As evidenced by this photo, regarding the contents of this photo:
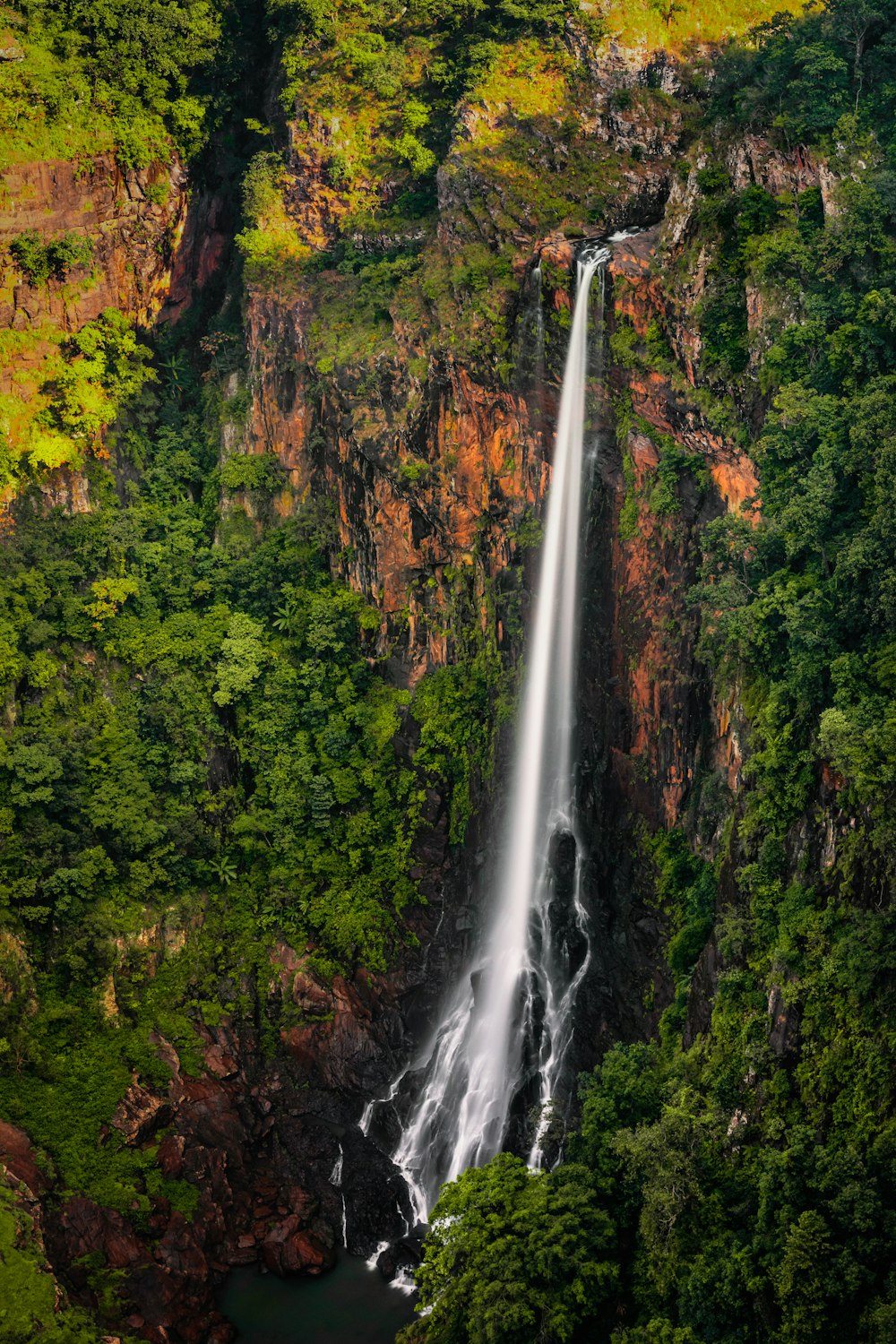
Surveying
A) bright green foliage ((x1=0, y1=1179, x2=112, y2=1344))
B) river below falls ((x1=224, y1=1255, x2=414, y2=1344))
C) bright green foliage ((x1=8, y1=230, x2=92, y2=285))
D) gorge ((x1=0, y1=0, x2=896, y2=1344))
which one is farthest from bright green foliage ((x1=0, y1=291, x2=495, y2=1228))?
river below falls ((x1=224, y1=1255, x2=414, y2=1344))

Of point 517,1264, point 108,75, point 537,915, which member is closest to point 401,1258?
point 517,1264

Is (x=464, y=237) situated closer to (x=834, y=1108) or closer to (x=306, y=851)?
(x=306, y=851)

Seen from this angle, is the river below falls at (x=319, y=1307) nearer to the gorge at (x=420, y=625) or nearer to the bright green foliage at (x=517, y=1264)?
the gorge at (x=420, y=625)

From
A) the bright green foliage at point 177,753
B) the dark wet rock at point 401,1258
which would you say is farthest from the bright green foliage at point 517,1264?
the bright green foliage at point 177,753

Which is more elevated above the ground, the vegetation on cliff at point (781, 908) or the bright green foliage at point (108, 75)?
the bright green foliage at point (108, 75)

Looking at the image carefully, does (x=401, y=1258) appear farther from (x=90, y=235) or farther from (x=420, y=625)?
(x=90, y=235)

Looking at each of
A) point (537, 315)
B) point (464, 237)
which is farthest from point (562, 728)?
point (464, 237)
